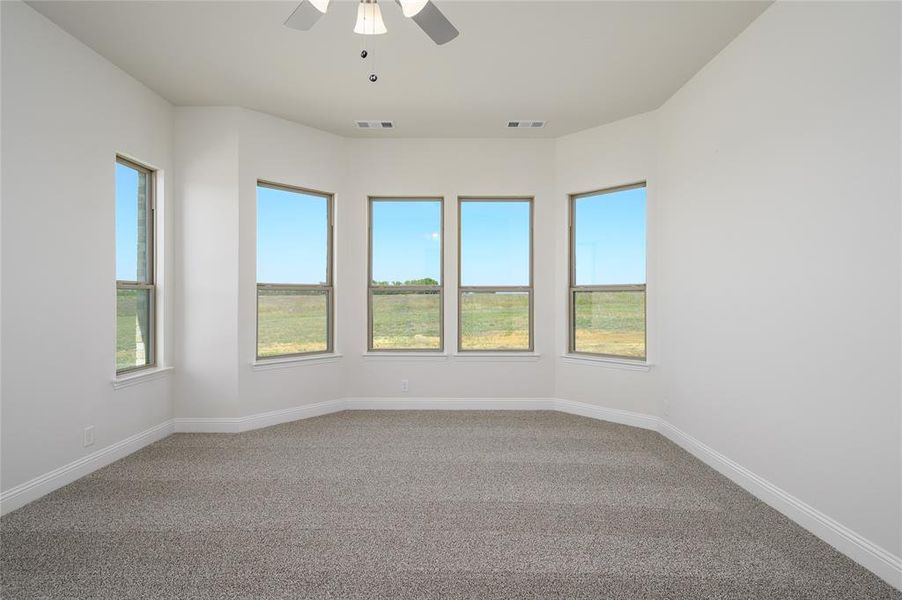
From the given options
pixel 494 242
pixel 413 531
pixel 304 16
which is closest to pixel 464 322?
pixel 494 242

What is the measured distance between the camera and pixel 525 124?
475 centimetres

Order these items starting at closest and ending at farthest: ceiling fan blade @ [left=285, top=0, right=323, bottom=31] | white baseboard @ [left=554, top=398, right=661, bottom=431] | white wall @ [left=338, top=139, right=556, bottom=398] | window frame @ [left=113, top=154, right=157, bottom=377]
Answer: ceiling fan blade @ [left=285, top=0, right=323, bottom=31]
window frame @ [left=113, top=154, right=157, bottom=377]
white baseboard @ [left=554, top=398, right=661, bottom=431]
white wall @ [left=338, top=139, right=556, bottom=398]

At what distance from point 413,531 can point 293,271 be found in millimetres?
3180

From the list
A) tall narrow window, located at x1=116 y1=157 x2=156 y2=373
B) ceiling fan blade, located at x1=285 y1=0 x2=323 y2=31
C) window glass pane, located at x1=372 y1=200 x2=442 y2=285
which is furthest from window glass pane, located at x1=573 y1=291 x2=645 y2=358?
tall narrow window, located at x1=116 y1=157 x2=156 y2=373

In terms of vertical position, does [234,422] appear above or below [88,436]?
below

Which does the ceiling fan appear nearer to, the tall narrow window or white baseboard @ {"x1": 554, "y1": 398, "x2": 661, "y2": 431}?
the tall narrow window

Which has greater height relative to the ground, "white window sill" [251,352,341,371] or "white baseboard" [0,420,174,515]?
"white window sill" [251,352,341,371]

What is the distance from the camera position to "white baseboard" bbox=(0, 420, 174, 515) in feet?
9.08

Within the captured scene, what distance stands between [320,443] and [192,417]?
1.35 m

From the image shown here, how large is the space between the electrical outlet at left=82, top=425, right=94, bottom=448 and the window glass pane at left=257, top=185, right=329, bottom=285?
6.01 ft

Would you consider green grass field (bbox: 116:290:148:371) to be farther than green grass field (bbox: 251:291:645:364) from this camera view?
No

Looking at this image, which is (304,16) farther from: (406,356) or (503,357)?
(503,357)

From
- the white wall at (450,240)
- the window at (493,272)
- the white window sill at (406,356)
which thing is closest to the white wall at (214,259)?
the white wall at (450,240)

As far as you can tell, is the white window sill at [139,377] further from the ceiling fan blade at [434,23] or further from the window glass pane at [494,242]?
the ceiling fan blade at [434,23]
